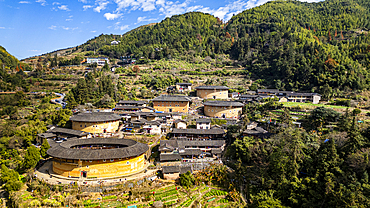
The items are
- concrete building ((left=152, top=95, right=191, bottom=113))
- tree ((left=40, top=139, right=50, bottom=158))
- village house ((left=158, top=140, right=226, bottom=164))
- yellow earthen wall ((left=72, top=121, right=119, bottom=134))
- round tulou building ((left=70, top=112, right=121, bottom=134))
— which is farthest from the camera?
concrete building ((left=152, top=95, right=191, bottom=113))

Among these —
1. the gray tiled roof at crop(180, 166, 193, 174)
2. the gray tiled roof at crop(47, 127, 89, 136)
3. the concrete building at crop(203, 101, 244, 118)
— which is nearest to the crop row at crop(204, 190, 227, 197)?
the gray tiled roof at crop(180, 166, 193, 174)

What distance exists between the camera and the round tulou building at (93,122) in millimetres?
33250

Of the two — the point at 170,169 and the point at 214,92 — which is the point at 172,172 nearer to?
the point at 170,169

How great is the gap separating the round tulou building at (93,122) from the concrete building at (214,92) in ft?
74.1

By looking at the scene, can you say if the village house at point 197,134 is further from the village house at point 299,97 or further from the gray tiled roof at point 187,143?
the village house at point 299,97

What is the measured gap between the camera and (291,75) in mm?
53562

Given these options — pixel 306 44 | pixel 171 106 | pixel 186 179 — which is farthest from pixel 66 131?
pixel 306 44

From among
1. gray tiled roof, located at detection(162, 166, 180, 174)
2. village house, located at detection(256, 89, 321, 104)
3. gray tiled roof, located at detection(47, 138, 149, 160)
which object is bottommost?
gray tiled roof, located at detection(162, 166, 180, 174)

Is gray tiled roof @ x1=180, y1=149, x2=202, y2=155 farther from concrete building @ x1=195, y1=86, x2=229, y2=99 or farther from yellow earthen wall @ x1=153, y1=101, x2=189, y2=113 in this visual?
concrete building @ x1=195, y1=86, x2=229, y2=99

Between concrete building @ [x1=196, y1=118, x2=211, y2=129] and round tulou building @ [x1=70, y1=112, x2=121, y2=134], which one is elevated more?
round tulou building @ [x1=70, y1=112, x2=121, y2=134]

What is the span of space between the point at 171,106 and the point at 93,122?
15305 millimetres

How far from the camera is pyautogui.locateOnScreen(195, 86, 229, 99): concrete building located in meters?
49.7

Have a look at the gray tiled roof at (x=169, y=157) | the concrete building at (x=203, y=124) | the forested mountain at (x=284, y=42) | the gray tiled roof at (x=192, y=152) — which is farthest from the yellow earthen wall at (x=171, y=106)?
the forested mountain at (x=284, y=42)

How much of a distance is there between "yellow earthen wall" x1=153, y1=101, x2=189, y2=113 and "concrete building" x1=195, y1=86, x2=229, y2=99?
8407mm
